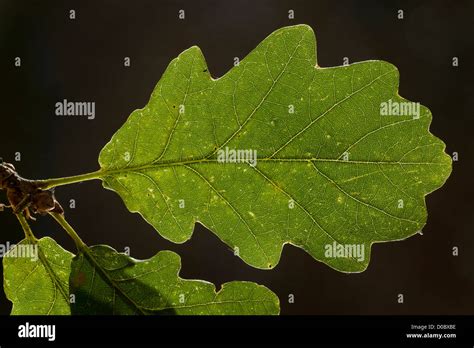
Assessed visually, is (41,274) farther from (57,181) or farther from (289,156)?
(289,156)

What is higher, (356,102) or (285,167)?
(356,102)

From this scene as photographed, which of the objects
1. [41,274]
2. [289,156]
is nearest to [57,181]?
[41,274]

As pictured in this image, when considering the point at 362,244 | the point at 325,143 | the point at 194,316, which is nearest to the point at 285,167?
the point at 325,143

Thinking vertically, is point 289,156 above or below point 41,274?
above

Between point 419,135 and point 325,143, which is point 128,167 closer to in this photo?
point 325,143

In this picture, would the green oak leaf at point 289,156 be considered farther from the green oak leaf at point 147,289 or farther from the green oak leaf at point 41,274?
the green oak leaf at point 41,274

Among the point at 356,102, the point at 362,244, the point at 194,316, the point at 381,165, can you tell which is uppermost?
the point at 356,102
